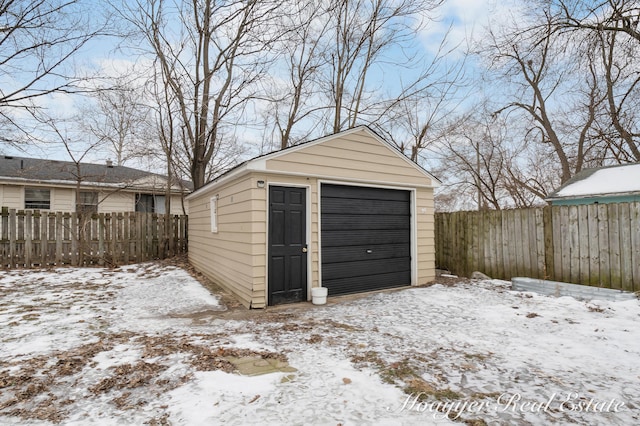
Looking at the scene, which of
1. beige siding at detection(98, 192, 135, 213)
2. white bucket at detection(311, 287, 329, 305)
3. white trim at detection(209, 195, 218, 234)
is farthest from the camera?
beige siding at detection(98, 192, 135, 213)

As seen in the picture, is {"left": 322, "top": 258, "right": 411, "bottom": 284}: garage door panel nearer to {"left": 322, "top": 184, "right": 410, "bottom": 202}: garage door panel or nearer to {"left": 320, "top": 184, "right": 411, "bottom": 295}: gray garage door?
{"left": 320, "top": 184, "right": 411, "bottom": 295}: gray garage door

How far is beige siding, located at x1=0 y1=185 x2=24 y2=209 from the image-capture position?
1160 cm

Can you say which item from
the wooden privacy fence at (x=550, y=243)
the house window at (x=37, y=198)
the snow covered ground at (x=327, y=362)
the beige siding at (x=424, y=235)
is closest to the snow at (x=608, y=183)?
the wooden privacy fence at (x=550, y=243)

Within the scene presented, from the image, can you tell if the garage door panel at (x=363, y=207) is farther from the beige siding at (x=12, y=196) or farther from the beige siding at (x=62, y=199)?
the beige siding at (x=12, y=196)

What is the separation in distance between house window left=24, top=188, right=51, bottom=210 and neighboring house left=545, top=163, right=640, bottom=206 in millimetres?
16833

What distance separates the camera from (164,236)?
10297mm

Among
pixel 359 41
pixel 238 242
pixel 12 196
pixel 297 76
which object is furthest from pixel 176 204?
pixel 238 242

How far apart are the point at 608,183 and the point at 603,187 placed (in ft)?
0.80

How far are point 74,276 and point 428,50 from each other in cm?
1182

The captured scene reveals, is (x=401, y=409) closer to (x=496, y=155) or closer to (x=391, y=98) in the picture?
(x=391, y=98)

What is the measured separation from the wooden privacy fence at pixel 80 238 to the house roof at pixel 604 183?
11.6 m

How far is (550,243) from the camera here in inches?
260

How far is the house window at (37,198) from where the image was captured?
12039 millimetres

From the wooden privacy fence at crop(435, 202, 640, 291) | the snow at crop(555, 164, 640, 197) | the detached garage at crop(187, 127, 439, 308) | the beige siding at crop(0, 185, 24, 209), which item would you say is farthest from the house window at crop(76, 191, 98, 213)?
the snow at crop(555, 164, 640, 197)
